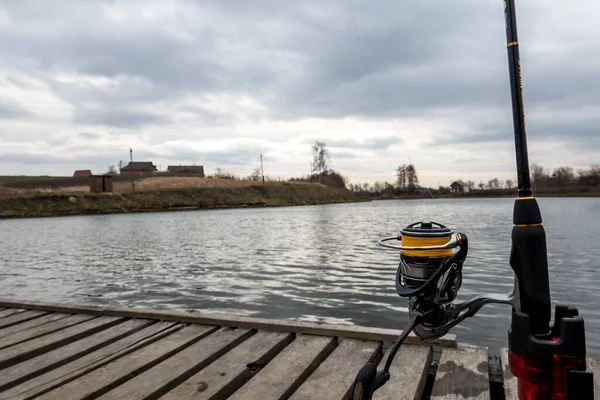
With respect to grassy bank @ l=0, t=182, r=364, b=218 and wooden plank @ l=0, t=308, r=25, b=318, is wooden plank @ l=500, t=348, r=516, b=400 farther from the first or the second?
grassy bank @ l=0, t=182, r=364, b=218

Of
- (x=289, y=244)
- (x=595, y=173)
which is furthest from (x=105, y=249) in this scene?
(x=595, y=173)

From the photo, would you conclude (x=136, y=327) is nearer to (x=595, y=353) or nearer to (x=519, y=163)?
(x=519, y=163)

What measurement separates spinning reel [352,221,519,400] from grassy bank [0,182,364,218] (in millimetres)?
64467

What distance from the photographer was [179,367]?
3.69 metres

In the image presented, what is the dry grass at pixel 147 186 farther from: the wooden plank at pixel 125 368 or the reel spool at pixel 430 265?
the reel spool at pixel 430 265

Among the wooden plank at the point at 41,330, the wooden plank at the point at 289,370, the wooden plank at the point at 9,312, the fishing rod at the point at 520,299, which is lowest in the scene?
the wooden plank at the point at 289,370

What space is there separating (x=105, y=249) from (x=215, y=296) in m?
11.8

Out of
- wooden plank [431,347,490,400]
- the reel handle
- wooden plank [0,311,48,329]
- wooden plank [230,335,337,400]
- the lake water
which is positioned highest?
the reel handle

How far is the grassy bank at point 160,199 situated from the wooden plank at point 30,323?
2353 inches

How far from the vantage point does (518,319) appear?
1973 millimetres

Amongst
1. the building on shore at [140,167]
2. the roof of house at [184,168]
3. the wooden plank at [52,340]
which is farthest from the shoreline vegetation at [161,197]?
the wooden plank at [52,340]

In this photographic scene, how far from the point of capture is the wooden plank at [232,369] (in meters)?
3.22

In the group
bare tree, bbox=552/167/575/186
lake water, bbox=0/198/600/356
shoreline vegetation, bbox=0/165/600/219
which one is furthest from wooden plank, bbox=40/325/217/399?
bare tree, bbox=552/167/575/186

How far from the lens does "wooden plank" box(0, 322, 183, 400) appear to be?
10.9 ft
